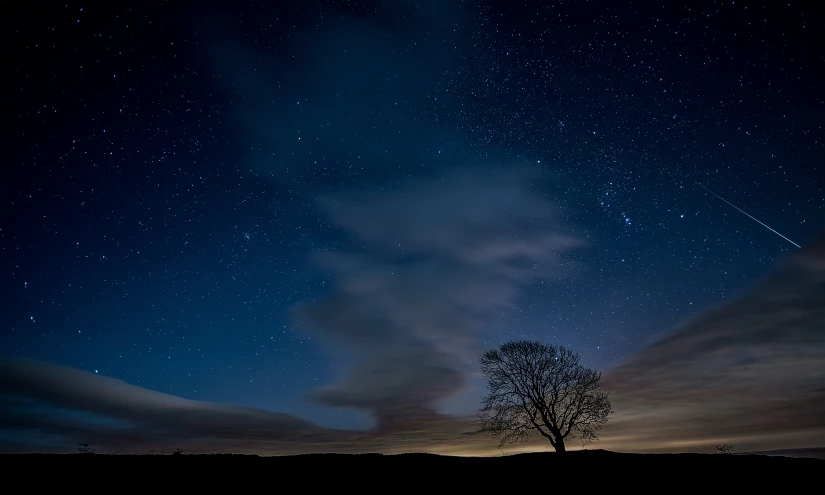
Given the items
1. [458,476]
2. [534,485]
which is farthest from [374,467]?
[534,485]

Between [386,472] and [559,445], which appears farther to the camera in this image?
[559,445]

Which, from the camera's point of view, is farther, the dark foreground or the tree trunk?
the tree trunk

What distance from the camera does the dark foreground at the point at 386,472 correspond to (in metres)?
11.3

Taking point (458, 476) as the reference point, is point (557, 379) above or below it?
above

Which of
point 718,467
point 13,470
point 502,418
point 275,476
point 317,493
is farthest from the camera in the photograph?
point 502,418

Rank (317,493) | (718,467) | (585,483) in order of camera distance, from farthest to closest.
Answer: (718,467) < (585,483) < (317,493)

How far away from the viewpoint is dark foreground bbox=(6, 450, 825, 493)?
37.1 ft

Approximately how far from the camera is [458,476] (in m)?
13.9

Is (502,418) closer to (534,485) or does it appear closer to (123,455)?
(534,485)

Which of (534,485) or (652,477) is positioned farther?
(652,477)

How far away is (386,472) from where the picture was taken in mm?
14008

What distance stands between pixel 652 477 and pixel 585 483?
3236mm

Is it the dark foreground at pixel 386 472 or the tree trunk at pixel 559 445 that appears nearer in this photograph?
the dark foreground at pixel 386 472

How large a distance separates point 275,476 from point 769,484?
16756mm
